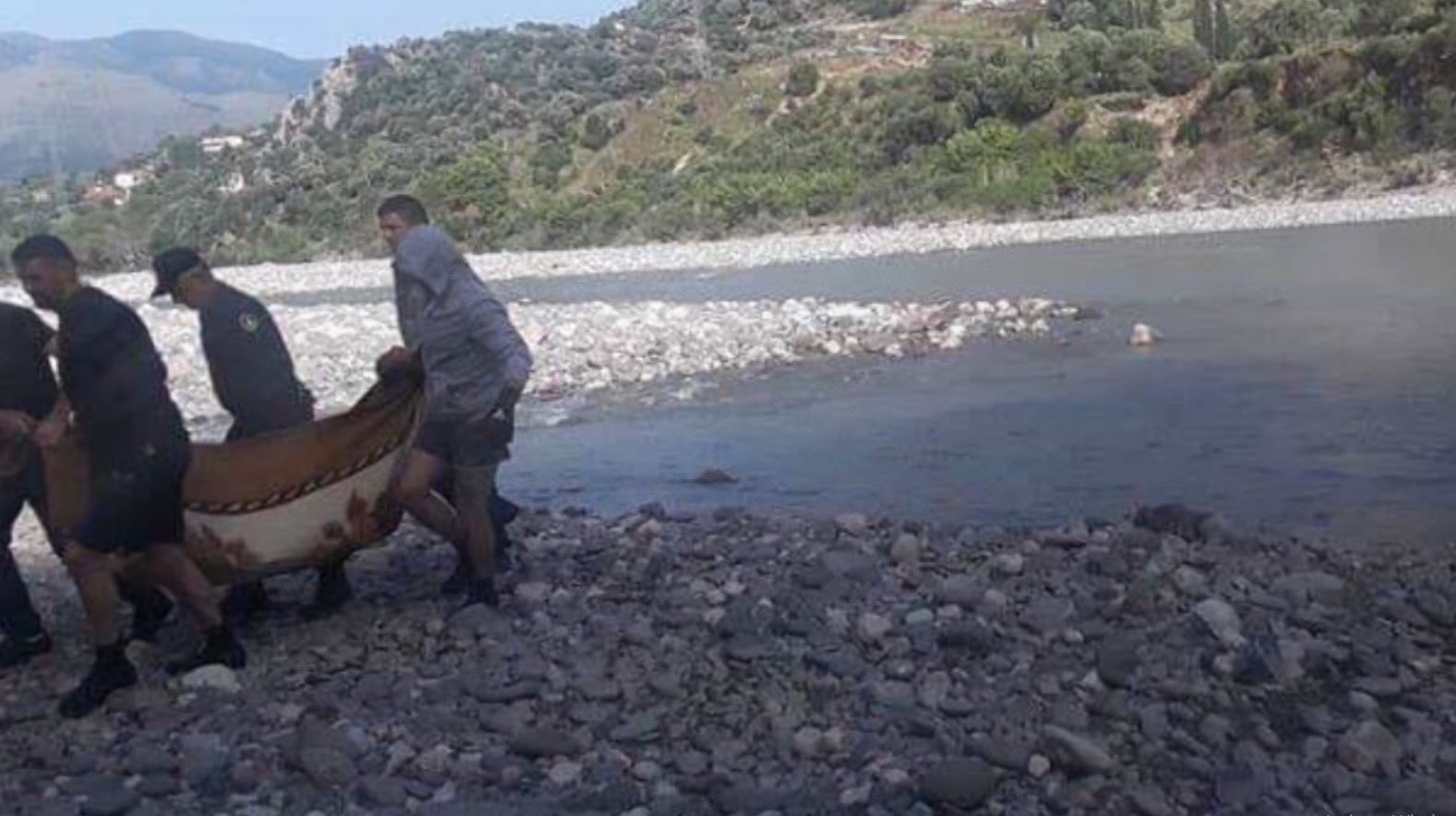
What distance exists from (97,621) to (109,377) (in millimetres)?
903

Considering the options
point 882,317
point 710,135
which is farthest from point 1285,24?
point 882,317

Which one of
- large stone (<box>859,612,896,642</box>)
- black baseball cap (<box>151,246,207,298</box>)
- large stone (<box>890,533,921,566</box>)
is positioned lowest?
large stone (<box>890,533,921,566</box>)

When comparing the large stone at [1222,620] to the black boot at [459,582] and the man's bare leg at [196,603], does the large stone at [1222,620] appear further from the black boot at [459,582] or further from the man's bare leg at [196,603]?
the man's bare leg at [196,603]

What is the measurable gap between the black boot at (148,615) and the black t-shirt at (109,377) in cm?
113

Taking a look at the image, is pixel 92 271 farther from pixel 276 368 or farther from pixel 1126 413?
pixel 276 368

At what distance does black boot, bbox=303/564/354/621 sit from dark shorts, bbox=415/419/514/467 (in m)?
0.73

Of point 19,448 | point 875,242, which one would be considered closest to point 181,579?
point 19,448

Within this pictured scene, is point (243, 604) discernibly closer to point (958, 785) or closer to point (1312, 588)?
point (958, 785)

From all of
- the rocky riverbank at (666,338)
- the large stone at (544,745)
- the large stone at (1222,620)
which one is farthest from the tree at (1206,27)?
the large stone at (544,745)

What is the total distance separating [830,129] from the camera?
63.9 meters

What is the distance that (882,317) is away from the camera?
72.6 feet

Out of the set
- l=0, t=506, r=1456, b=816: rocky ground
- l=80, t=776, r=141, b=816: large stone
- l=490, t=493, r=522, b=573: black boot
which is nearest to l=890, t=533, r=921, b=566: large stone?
l=0, t=506, r=1456, b=816: rocky ground

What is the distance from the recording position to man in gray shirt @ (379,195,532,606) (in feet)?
23.8

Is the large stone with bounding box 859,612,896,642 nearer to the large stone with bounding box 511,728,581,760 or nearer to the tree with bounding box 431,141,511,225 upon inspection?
the large stone with bounding box 511,728,581,760
